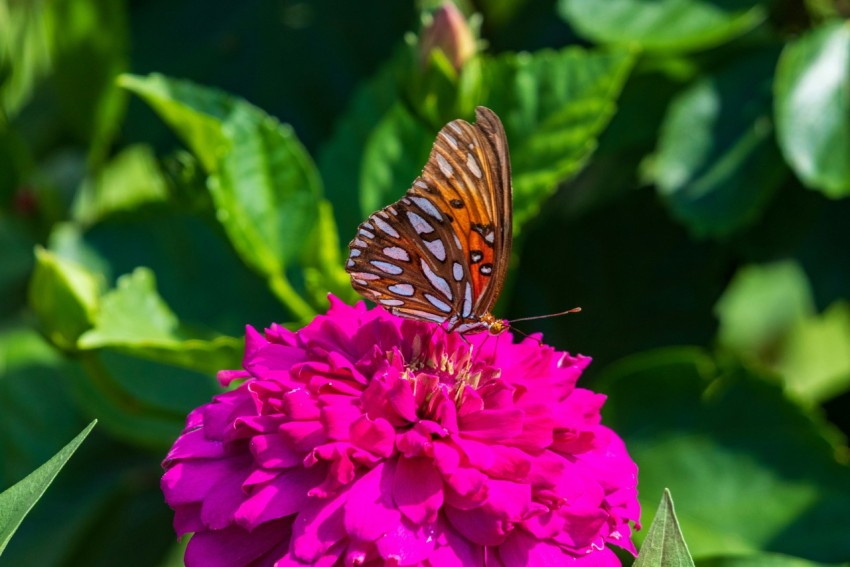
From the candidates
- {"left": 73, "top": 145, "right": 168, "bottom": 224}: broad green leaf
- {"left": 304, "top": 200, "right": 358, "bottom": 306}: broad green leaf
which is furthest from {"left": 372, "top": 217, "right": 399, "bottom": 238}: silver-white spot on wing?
{"left": 73, "top": 145, "right": 168, "bottom": 224}: broad green leaf

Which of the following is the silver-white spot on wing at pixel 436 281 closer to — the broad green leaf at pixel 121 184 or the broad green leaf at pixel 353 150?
the broad green leaf at pixel 353 150

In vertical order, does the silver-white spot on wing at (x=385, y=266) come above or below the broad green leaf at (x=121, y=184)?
above

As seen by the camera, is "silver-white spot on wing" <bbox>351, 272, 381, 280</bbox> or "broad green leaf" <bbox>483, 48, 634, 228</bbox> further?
"broad green leaf" <bbox>483, 48, 634, 228</bbox>

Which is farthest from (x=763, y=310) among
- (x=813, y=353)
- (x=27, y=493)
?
(x=27, y=493)

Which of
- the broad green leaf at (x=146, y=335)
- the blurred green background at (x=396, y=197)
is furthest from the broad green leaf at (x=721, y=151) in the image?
the broad green leaf at (x=146, y=335)

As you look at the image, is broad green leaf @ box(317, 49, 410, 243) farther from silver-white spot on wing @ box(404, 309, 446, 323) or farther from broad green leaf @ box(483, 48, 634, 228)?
silver-white spot on wing @ box(404, 309, 446, 323)

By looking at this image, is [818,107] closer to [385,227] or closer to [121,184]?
[385,227]
